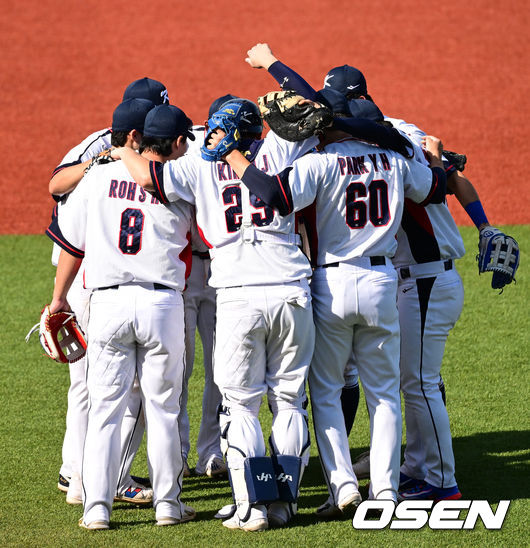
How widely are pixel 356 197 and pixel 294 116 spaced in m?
0.44

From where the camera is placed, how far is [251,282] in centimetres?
379

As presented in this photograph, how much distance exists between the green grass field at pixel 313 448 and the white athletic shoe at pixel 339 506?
0.06 m

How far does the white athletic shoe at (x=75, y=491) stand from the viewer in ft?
14.2

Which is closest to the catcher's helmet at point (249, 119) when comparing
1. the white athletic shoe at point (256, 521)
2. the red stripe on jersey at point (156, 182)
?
the red stripe on jersey at point (156, 182)

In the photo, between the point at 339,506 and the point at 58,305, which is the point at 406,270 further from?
the point at 58,305

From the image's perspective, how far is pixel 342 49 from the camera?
16.0 metres

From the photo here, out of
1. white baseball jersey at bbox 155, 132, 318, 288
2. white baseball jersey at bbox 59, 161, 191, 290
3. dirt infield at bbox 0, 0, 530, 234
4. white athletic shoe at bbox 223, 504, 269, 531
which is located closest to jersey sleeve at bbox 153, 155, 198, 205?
white baseball jersey at bbox 155, 132, 318, 288

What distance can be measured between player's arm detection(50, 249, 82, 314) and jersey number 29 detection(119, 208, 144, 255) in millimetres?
361

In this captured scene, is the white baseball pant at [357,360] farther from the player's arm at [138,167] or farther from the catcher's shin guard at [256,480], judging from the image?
the player's arm at [138,167]

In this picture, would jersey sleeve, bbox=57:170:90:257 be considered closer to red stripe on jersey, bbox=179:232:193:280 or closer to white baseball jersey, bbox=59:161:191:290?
white baseball jersey, bbox=59:161:191:290

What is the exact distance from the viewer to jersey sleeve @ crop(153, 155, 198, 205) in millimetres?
3787

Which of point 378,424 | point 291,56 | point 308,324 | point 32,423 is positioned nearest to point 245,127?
point 308,324

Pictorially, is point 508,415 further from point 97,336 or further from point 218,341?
point 97,336

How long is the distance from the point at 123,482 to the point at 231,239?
1.38 m
